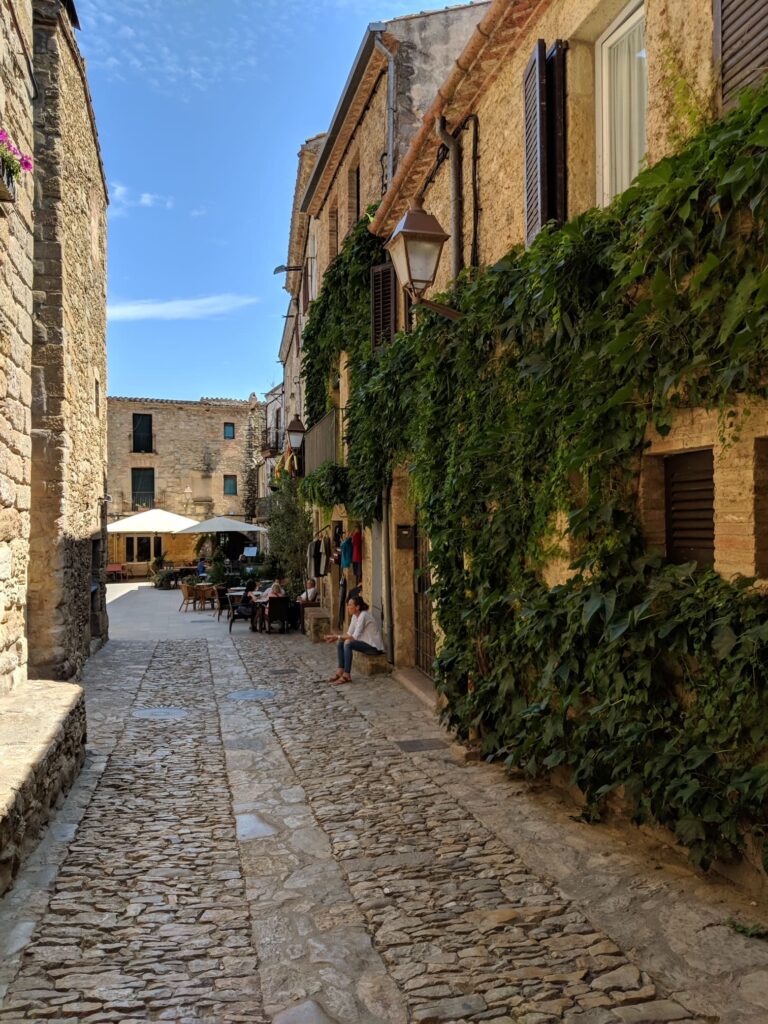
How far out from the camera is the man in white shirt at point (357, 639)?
398 inches

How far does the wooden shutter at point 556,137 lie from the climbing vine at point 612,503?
28cm

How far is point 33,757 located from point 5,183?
3.66m

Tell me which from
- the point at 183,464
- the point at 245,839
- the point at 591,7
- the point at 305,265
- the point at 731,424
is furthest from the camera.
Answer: the point at 183,464

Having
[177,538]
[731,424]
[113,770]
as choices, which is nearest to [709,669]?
[731,424]

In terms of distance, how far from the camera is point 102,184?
45.6ft

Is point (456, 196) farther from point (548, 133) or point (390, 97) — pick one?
point (390, 97)

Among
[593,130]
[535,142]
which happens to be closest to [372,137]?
[535,142]

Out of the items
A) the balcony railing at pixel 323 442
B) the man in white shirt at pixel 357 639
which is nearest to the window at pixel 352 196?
the balcony railing at pixel 323 442

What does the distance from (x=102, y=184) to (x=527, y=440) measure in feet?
38.3

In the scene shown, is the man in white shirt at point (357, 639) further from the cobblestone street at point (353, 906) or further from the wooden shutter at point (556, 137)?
the wooden shutter at point (556, 137)

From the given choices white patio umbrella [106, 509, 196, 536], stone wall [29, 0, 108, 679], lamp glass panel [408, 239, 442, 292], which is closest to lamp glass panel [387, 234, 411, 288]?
lamp glass panel [408, 239, 442, 292]

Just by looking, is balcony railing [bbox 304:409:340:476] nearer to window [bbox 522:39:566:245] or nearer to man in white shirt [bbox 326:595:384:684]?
man in white shirt [bbox 326:595:384:684]

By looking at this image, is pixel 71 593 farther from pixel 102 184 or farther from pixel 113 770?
pixel 102 184

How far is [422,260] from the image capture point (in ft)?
20.5
